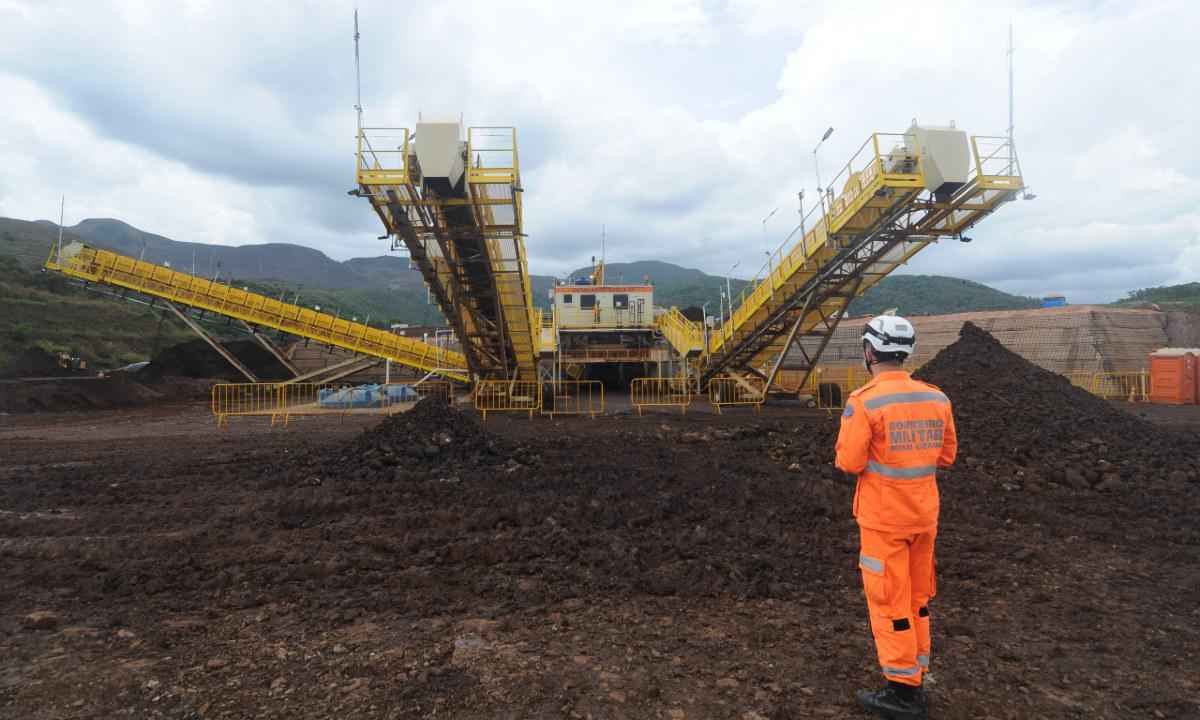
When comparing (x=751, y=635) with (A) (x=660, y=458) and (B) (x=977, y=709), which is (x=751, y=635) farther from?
(A) (x=660, y=458)

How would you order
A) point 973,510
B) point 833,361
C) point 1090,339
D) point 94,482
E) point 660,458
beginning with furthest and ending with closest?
point 833,361 → point 1090,339 → point 660,458 → point 94,482 → point 973,510

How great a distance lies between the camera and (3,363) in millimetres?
19625

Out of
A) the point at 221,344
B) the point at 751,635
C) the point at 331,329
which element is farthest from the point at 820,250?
the point at 221,344

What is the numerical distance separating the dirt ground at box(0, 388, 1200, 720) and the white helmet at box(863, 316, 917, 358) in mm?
1712

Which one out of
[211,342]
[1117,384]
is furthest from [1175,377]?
[211,342]

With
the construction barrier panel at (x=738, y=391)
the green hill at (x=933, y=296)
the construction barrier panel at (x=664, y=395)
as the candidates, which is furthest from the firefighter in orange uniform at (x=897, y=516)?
the green hill at (x=933, y=296)

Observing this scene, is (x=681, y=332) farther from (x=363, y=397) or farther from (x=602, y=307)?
(x=363, y=397)

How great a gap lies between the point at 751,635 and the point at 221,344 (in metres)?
26.0

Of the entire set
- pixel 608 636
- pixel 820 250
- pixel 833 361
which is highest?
pixel 820 250

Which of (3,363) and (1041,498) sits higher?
(3,363)

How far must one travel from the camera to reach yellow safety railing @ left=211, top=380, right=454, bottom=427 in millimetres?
16922

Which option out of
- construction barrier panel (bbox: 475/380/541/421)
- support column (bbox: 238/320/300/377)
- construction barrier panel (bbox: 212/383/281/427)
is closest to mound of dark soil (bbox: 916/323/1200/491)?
construction barrier panel (bbox: 475/380/541/421)

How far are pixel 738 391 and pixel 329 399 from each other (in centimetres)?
1307

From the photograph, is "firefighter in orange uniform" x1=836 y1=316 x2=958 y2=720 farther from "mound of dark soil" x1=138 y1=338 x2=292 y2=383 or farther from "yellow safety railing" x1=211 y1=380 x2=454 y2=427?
"mound of dark soil" x1=138 y1=338 x2=292 y2=383
